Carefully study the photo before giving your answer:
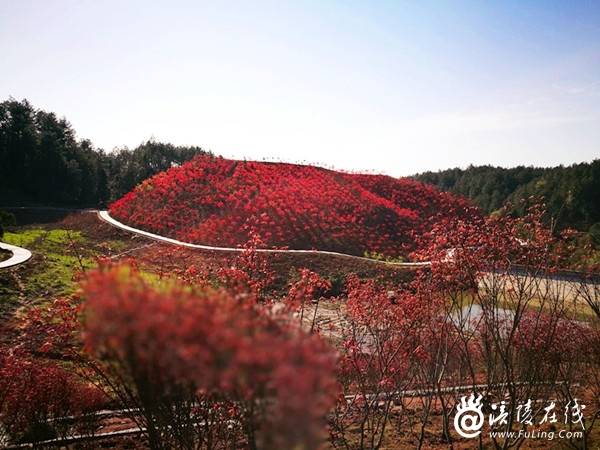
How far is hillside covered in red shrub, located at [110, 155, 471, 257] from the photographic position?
73.7ft

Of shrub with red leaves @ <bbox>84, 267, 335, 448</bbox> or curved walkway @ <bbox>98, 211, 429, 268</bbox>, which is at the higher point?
shrub with red leaves @ <bbox>84, 267, 335, 448</bbox>

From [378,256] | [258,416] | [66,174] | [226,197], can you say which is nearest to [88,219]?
[226,197]

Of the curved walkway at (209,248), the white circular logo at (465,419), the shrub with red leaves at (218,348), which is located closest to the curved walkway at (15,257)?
the curved walkway at (209,248)

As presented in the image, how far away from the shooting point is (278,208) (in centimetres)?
2364

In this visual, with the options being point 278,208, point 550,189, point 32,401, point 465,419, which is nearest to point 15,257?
point 32,401

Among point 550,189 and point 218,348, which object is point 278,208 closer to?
point 218,348

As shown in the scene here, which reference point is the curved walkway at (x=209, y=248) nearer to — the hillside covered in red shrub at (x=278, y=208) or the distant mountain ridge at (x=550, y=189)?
the hillside covered in red shrub at (x=278, y=208)

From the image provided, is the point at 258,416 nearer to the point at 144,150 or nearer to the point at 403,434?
the point at 403,434

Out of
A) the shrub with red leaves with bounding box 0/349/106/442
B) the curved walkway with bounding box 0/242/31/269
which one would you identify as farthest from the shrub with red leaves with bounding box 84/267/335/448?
the curved walkway with bounding box 0/242/31/269

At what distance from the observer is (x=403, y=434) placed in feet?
26.6

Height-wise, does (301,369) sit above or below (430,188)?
below

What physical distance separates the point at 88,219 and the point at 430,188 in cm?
2736

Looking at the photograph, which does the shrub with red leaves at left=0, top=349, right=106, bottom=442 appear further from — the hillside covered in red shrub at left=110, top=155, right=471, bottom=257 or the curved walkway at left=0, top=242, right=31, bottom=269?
the hillside covered in red shrub at left=110, top=155, right=471, bottom=257

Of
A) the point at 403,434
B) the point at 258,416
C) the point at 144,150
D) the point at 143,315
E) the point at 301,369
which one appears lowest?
the point at 403,434
